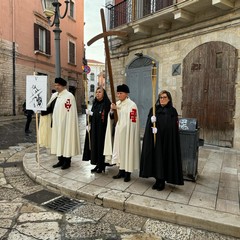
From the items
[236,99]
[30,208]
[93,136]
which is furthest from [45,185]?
[236,99]

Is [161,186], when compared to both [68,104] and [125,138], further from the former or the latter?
[68,104]

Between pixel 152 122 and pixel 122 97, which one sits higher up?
pixel 122 97

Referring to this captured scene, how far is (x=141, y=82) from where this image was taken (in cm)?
1074

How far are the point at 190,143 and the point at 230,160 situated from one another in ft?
7.76

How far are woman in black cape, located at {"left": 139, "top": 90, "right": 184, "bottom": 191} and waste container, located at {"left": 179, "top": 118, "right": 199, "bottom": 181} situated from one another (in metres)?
0.65

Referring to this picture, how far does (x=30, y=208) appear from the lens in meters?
3.77

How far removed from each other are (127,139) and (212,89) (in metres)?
4.70

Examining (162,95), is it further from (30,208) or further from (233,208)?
(30,208)

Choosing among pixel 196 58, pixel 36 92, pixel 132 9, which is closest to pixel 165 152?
pixel 36 92

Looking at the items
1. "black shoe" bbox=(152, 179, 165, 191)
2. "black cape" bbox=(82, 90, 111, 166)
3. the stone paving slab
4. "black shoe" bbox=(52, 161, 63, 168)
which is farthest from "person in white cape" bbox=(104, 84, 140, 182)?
"black shoe" bbox=(52, 161, 63, 168)

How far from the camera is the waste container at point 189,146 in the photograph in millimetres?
4590

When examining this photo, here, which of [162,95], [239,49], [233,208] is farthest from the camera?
[239,49]

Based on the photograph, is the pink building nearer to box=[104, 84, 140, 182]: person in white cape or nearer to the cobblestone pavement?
box=[104, 84, 140, 182]: person in white cape

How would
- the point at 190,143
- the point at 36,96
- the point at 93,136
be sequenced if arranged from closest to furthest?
the point at 190,143 → the point at 93,136 → the point at 36,96
